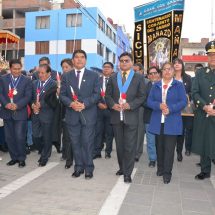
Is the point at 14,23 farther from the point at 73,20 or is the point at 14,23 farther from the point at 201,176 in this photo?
the point at 201,176

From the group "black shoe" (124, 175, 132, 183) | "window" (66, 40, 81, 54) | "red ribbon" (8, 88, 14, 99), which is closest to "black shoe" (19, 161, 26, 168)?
"red ribbon" (8, 88, 14, 99)

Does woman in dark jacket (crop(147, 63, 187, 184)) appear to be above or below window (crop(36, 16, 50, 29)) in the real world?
below

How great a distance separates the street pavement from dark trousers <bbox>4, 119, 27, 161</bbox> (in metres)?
0.26

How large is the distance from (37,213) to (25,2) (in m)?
37.6

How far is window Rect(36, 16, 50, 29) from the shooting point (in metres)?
36.3

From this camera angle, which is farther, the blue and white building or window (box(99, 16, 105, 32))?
window (box(99, 16, 105, 32))

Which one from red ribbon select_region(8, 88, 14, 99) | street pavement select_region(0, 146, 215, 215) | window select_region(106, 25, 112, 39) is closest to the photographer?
street pavement select_region(0, 146, 215, 215)

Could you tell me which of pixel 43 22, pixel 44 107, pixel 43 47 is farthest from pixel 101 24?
pixel 44 107

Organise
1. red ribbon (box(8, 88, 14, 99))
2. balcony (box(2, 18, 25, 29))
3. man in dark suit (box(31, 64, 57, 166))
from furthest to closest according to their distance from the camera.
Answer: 1. balcony (box(2, 18, 25, 29))
2. man in dark suit (box(31, 64, 57, 166))
3. red ribbon (box(8, 88, 14, 99))

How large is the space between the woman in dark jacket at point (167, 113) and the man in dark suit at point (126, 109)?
32 cm

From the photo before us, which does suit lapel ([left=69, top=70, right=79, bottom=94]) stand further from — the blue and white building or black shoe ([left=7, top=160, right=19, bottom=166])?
the blue and white building

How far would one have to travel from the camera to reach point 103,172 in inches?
245

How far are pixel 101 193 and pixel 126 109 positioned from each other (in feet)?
4.45

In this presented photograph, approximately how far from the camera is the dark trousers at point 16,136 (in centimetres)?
647
